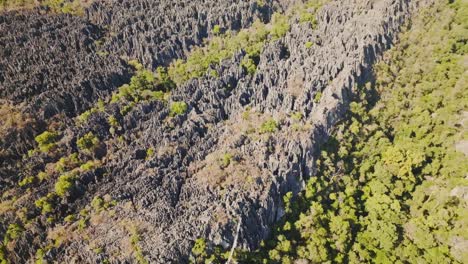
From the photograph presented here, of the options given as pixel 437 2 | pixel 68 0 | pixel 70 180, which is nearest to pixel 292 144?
pixel 70 180

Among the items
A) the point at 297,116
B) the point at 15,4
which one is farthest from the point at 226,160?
the point at 15,4

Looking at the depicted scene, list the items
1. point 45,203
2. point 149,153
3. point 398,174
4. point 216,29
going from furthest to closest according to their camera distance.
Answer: point 216,29 < point 149,153 < point 45,203 < point 398,174

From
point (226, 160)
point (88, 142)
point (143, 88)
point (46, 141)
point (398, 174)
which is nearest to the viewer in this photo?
point (398, 174)

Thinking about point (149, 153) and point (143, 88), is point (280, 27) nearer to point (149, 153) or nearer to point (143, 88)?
point (143, 88)

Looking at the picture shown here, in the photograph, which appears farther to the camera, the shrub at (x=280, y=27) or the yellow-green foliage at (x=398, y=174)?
the shrub at (x=280, y=27)

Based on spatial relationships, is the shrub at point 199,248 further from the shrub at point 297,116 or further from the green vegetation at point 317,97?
the green vegetation at point 317,97

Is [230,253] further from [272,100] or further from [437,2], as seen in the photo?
[437,2]

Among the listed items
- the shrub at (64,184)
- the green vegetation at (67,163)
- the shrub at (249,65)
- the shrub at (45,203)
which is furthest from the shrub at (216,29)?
the shrub at (45,203)
